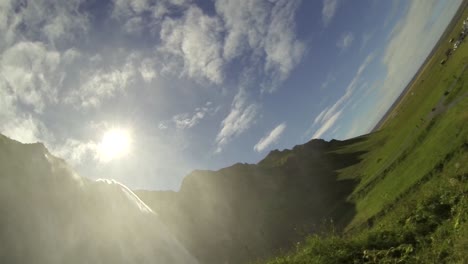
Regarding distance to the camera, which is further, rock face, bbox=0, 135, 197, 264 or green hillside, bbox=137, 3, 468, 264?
rock face, bbox=0, 135, 197, 264

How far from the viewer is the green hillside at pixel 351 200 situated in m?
12.5

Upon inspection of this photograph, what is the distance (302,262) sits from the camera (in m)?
12.6

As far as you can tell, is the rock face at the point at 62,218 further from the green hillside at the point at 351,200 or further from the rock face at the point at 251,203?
the rock face at the point at 251,203

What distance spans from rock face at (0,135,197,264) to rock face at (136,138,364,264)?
30.4 meters

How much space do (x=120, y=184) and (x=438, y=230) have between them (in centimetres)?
8143

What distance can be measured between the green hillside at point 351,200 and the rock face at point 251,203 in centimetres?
40

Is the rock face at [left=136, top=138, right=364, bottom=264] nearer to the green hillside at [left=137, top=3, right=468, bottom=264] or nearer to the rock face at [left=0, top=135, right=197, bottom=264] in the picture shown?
the green hillside at [left=137, top=3, right=468, bottom=264]

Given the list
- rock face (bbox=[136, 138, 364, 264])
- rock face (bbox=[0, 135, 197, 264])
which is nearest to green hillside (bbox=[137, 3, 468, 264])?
rock face (bbox=[136, 138, 364, 264])

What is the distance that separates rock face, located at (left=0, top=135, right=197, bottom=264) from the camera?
57219 millimetres

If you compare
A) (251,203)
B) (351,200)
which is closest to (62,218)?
(351,200)

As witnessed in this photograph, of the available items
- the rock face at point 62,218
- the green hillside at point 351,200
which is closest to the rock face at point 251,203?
the green hillside at point 351,200

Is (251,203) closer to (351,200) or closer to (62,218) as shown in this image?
(351,200)

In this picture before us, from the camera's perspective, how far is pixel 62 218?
6450 cm

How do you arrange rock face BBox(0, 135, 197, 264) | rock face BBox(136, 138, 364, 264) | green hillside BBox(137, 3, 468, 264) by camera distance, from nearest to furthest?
1. green hillside BBox(137, 3, 468, 264)
2. rock face BBox(0, 135, 197, 264)
3. rock face BBox(136, 138, 364, 264)
